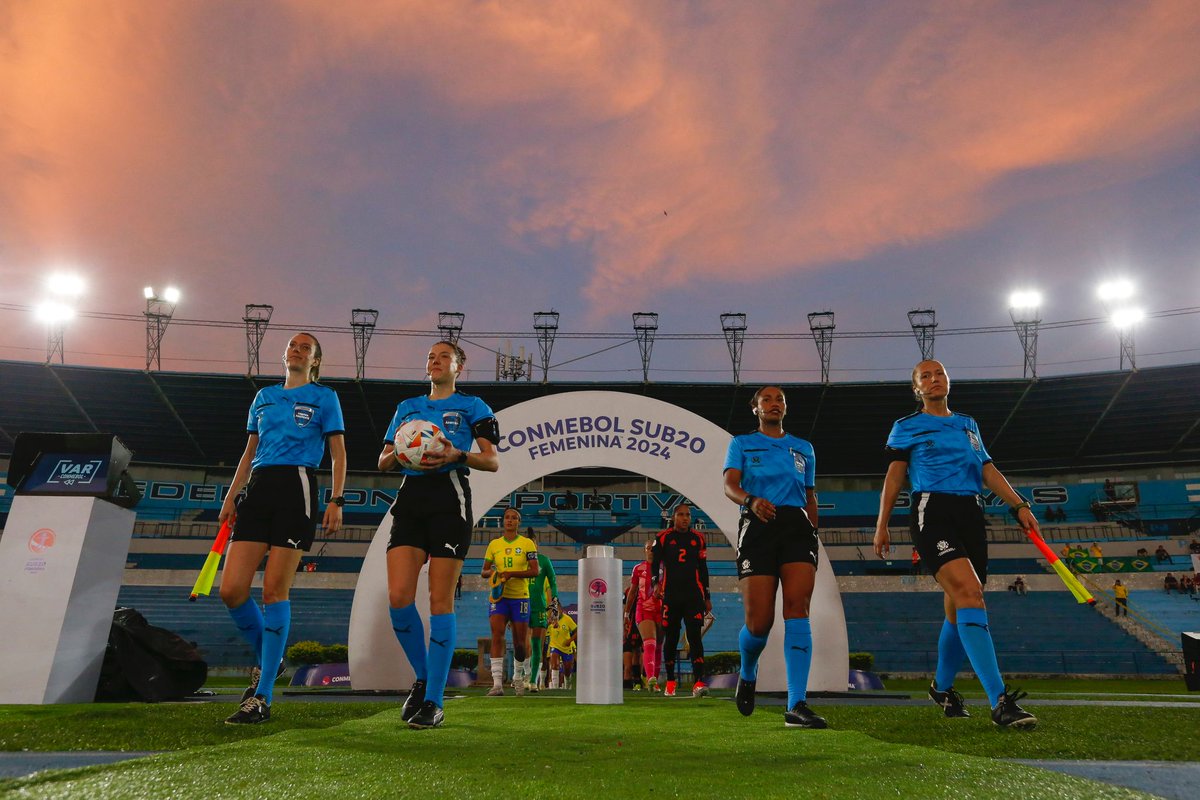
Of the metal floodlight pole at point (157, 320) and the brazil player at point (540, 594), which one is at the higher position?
the metal floodlight pole at point (157, 320)

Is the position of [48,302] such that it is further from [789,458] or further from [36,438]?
[789,458]

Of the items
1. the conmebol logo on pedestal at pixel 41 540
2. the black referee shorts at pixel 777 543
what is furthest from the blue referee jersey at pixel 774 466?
the conmebol logo on pedestal at pixel 41 540

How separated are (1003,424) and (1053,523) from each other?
6.48 meters

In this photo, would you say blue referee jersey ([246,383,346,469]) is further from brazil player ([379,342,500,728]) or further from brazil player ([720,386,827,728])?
brazil player ([720,386,827,728])

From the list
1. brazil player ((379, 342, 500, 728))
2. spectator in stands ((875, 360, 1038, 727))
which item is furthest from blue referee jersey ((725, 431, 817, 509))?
brazil player ((379, 342, 500, 728))

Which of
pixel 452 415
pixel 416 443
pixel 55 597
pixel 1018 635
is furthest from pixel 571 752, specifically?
pixel 1018 635

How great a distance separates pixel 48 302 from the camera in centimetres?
2994

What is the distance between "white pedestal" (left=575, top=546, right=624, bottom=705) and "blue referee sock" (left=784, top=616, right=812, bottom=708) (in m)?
2.35

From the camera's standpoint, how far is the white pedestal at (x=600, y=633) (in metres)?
6.85

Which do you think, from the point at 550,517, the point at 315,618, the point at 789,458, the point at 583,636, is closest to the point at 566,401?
the point at 583,636

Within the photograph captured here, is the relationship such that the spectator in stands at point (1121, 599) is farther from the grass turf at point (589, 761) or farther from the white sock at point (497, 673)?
the grass turf at point (589, 761)

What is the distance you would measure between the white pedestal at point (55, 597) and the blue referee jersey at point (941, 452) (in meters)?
6.00

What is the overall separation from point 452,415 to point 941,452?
3.17 m

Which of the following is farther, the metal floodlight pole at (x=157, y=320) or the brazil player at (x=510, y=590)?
the metal floodlight pole at (x=157, y=320)
